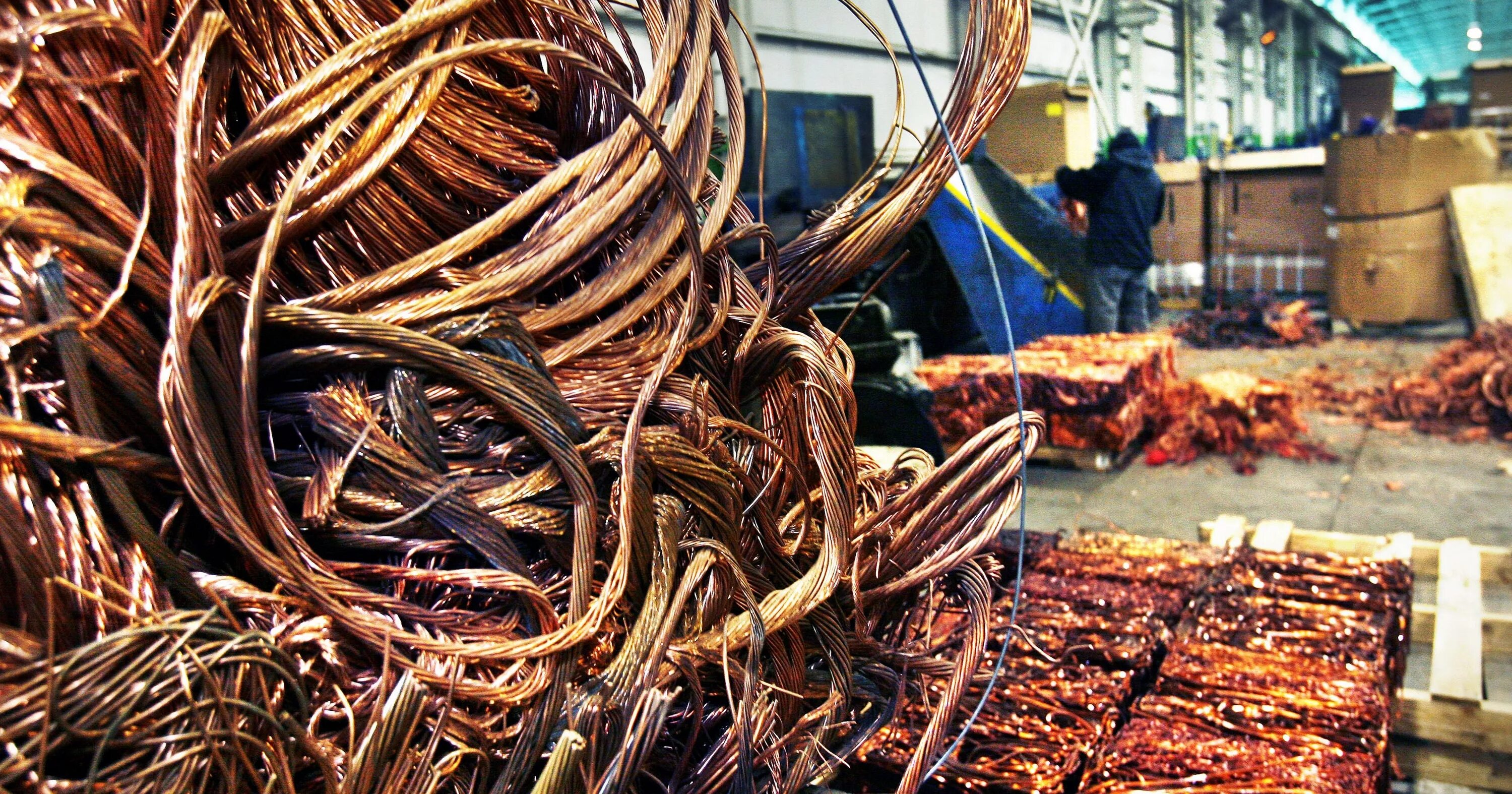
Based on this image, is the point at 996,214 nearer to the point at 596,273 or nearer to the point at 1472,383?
the point at 1472,383

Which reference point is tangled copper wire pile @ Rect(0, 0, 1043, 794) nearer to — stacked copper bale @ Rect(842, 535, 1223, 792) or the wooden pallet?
stacked copper bale @ Rect(842, 535, 1223, 792)

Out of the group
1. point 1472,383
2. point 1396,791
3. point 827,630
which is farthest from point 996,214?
point 827,630

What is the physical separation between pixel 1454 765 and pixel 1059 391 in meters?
2.48

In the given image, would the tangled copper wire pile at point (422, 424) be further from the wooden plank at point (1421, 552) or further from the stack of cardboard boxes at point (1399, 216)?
the stack of cardboard boxes at point (1399, 216)

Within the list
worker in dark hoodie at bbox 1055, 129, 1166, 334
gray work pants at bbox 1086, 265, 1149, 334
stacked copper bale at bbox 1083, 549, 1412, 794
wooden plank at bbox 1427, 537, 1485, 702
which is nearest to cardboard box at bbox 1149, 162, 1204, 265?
gray work pants at bbox 1086, 265, 1149, 334

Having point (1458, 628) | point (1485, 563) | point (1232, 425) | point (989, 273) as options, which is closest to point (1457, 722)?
point (1458, 628)

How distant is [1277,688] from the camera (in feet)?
5.82

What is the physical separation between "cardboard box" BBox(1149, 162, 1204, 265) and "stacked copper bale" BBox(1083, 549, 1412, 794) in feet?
21.2

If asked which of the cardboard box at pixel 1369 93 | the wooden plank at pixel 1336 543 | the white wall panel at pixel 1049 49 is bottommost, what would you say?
the wooden plank at pixel 1336 543

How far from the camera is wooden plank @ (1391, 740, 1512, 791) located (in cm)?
212

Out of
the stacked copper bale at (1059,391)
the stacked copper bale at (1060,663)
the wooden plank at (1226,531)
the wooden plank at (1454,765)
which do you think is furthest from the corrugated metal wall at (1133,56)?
the wooden plank at (1454,765)

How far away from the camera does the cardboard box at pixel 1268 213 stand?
784 cm

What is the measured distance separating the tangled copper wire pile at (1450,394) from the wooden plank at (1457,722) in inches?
145

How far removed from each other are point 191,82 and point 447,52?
178mm
